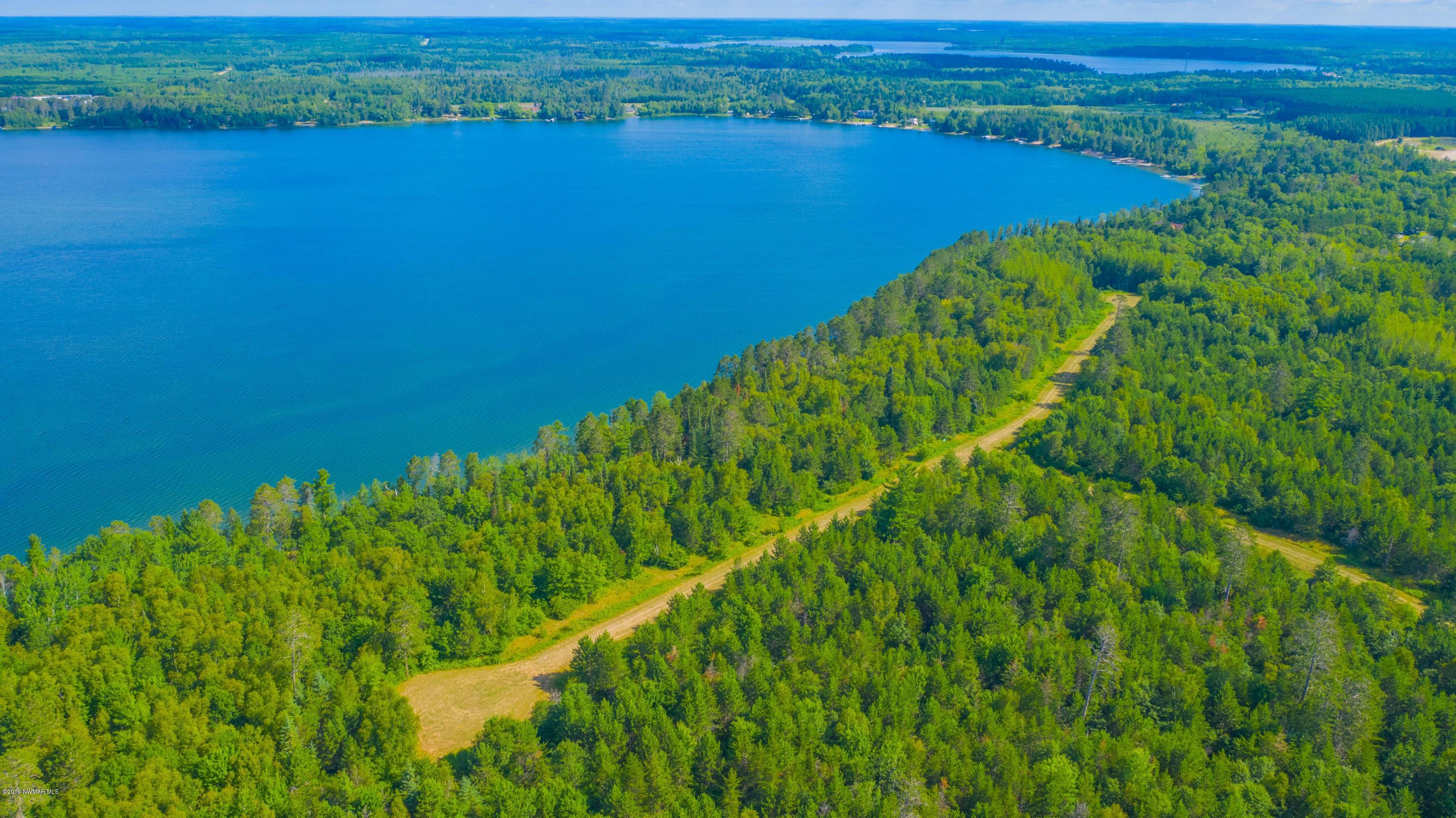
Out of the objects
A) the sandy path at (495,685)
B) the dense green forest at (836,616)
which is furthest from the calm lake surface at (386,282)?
the sandy path at (495,685)

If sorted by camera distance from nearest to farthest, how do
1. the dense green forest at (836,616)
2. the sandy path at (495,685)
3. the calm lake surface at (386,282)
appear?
the dense green forest at (836,616) < the sandy path at (495,685) < the calm lake surface at (386,282)

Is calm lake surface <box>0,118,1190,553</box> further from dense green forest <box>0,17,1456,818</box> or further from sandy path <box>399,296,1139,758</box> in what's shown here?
sandy path <box>399,296,1139,758</box>

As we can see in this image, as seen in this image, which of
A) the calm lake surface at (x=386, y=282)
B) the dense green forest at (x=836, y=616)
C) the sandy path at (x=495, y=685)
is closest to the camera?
the dense green forest at (x=836, y=616)

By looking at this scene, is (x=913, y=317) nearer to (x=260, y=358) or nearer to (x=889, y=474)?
(x=889, y=474)

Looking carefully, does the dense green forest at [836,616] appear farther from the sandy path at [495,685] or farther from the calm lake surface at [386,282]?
the calm lake surface at [386,282]

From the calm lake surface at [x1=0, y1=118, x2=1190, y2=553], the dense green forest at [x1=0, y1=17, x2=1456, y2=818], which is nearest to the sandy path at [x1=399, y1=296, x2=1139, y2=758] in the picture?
the dense green forest at [x1=0, y1=17, x2=1456, y2=818]

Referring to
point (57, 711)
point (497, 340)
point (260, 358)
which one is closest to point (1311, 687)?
point (57, 711)
